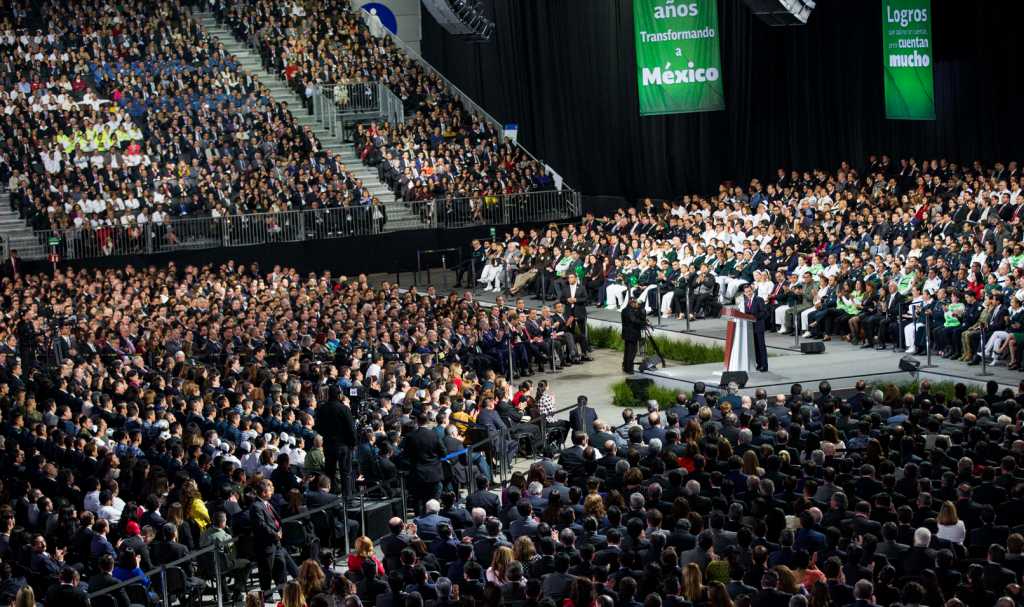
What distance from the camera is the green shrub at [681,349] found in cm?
2325

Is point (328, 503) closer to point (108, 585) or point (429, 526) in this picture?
point (429, 526)

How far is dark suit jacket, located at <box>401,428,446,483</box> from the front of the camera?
596 inches

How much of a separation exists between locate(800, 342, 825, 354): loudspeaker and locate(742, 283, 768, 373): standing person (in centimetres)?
203

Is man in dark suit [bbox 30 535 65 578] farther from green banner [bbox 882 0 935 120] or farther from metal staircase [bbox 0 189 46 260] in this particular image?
metal staircase [bbox 0 189 46 260]

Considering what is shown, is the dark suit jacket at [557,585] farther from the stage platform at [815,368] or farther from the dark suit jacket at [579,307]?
the dark suit jacket at [579,307]

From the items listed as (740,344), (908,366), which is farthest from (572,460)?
(908,366)

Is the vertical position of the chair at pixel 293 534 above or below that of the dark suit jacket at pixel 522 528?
below

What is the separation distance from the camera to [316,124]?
3784 cm

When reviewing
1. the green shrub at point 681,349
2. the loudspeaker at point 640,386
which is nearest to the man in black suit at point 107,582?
the loudspeaker at point 640,386

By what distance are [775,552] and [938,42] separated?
19373 millimetres

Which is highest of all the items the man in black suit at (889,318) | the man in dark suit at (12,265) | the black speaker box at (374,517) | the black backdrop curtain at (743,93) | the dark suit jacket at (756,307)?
the black backdrop curtain at (743,93)

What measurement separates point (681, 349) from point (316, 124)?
56.8 ft

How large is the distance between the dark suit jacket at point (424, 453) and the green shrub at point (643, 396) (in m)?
6.09

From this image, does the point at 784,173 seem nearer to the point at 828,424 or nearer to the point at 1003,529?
the point at 828,424
